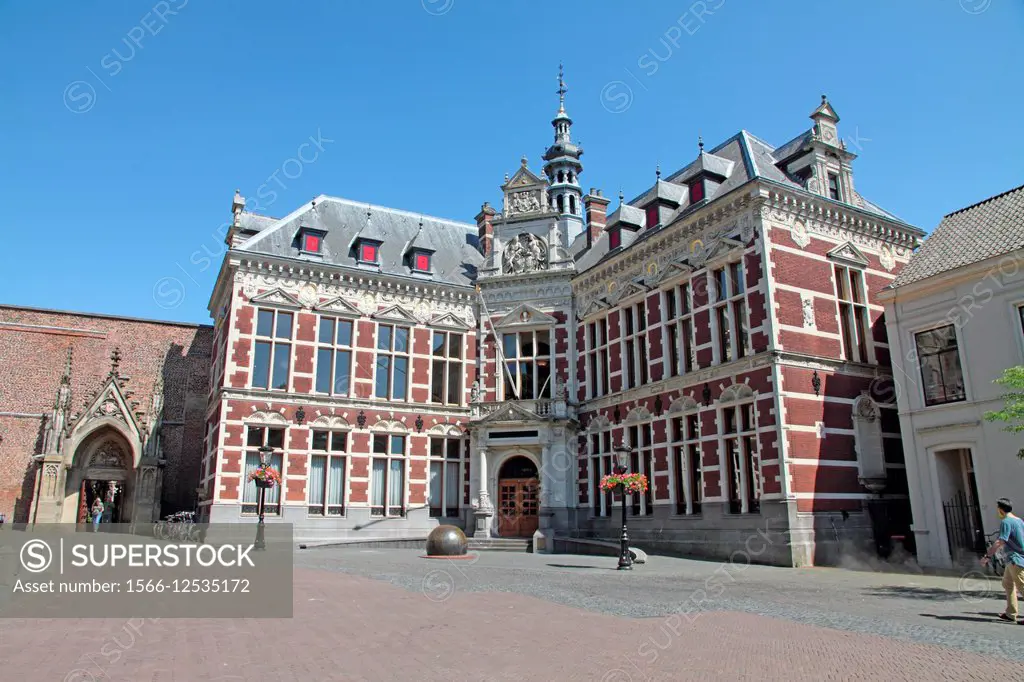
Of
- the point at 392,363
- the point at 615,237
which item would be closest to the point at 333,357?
the point at 392,363

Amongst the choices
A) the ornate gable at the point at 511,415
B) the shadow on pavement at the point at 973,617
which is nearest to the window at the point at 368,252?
the ornate gable at the point at 511,415

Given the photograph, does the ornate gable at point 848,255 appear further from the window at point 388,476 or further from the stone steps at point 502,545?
the window at point 388,476

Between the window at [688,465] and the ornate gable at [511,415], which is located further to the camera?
the ornate gable at [511,415]

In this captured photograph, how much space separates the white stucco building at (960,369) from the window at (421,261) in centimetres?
1807

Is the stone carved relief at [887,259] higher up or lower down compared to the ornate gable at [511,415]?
higher up

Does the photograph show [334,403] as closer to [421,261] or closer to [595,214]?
[421,261]

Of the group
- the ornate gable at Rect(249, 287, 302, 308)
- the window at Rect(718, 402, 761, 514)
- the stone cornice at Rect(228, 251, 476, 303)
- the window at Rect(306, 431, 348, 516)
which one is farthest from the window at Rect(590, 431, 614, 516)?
the ornate gable at Rect(249, 287, 302, 308)

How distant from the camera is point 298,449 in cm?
2744

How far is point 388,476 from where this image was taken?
29.0 meters

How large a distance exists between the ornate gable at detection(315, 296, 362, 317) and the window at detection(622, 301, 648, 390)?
424 inches

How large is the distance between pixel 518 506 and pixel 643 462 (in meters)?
5.76

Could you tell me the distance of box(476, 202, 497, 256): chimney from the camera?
32.7 m

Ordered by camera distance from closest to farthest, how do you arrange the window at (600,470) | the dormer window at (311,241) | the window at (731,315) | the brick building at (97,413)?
the window at (731,315), the window at (600,470), the dormer window at (311,241), the brick building at (97,413)

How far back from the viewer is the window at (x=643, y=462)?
25188mm
